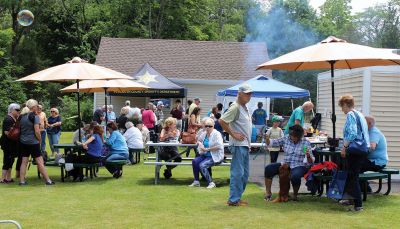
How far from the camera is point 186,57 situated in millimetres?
28453

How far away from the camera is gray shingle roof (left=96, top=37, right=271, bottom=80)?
2716 centimetres

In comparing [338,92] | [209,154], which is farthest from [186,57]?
[209,154]

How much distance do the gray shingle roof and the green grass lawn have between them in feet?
54.9

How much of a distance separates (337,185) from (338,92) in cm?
535

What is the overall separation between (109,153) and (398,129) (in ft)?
19.1

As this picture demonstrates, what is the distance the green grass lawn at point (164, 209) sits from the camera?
7133 mm

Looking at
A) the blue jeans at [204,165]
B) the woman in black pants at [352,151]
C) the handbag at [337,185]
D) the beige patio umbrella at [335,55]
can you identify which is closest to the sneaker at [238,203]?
the handbag at [337,185]

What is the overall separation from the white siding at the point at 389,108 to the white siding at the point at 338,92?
318mm

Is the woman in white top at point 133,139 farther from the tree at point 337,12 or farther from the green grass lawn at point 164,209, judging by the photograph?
the tree at point 337,12

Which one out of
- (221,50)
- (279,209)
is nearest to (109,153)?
(279,209)

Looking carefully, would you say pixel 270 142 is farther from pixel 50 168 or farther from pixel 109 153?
pixel 50 168

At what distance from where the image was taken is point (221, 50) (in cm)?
2939

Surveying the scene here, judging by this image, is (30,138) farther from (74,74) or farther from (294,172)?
(294,172)

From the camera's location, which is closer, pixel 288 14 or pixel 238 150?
pixel 238 150
